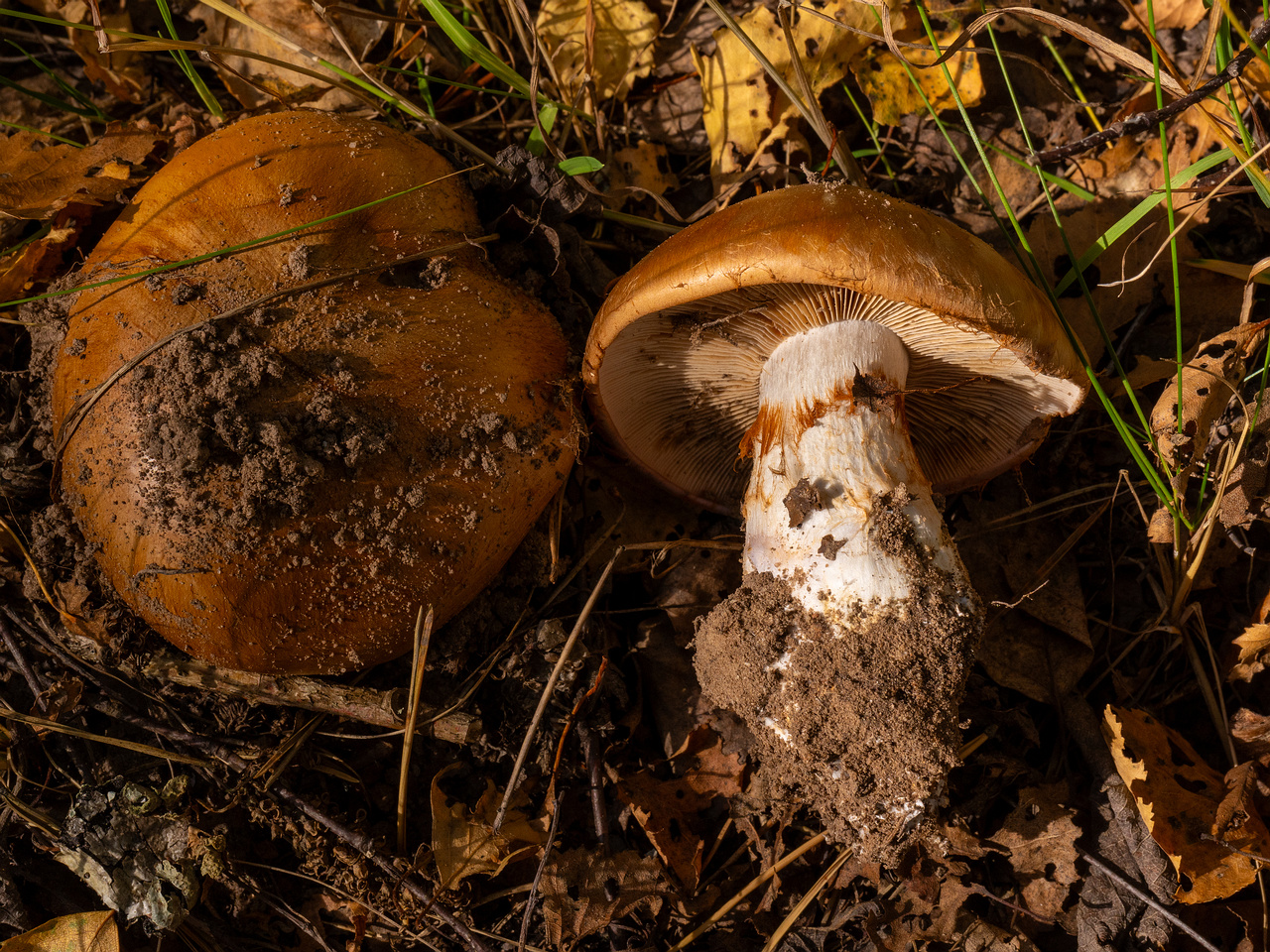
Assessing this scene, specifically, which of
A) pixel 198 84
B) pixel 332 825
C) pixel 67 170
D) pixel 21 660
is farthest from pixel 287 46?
pixel 332 825

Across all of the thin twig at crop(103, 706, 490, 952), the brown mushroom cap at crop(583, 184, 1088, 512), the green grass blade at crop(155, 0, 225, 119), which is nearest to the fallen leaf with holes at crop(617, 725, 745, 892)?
the thin twig at crop(103, 706, 490, 952)

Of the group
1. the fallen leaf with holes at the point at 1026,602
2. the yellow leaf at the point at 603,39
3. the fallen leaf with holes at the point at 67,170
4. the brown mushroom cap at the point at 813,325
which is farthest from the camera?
the yellow leaf at the point at 603,39

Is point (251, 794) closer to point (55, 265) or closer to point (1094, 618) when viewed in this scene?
point (55, 265)

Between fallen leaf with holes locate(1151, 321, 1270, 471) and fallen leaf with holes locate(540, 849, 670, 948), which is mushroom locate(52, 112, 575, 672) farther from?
fallen leaf with holes locate(1151, 321, 1270, 471)

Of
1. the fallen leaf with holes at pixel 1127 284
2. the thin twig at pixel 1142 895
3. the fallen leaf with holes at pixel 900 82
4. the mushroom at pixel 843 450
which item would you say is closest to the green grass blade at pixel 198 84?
the mushroom at pixel 843 450

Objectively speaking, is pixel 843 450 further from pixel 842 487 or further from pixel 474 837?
pixel 474 837

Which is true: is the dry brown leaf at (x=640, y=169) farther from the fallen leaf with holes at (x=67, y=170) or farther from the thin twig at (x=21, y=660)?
the thin twig at (x=21, y=660)

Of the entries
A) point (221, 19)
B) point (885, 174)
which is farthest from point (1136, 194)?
point (221, 19)
